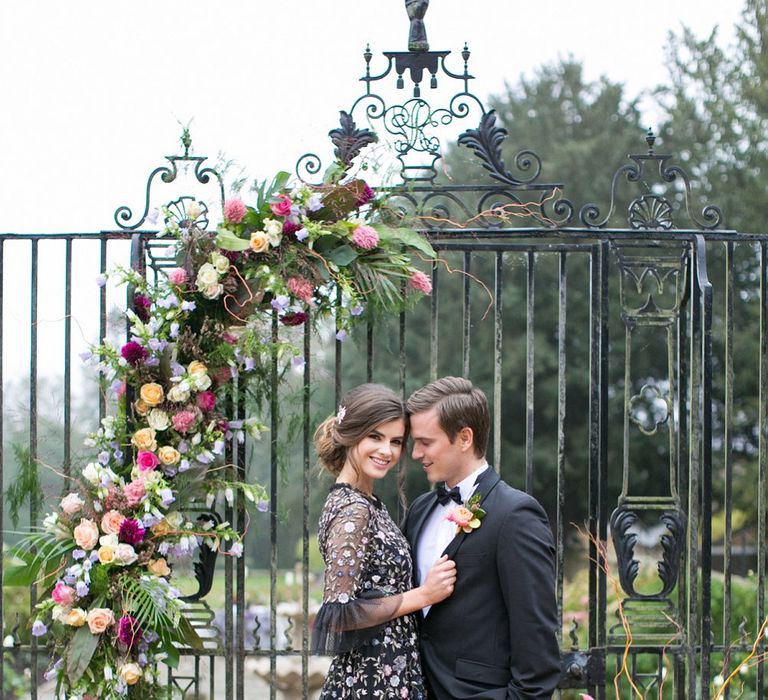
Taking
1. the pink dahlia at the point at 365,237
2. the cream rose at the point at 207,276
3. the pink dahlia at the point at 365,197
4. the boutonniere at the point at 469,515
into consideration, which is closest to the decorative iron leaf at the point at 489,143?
the pink dahlia at the point at 365,197

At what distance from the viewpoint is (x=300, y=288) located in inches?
163

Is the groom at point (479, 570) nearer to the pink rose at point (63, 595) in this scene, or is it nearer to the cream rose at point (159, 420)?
the cream rose at point (159, 420)

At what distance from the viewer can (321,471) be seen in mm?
3812

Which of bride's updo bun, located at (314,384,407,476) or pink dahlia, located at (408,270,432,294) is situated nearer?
bride's updo bun, located at (314,384,407,476)

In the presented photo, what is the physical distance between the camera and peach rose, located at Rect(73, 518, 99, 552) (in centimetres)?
407

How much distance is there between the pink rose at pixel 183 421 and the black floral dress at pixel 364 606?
0.96 metres

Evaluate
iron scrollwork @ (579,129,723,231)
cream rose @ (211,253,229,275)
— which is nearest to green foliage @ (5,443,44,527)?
cream rose @ (211,253,229,275)

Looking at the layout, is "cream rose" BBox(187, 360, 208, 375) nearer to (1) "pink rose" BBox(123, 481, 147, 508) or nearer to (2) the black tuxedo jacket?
(1) "pink rose" BBox(123, 481, 147, 508)

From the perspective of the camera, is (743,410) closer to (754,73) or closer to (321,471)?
(754,73)

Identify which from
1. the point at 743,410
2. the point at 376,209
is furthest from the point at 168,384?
the point at 743,410

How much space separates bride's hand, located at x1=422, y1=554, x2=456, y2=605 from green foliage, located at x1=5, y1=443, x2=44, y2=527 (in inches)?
80.3

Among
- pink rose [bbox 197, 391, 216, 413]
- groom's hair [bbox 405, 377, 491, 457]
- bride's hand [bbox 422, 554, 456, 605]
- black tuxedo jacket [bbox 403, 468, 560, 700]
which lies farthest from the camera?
pink rose [bbox 197, 391, 216, 413]

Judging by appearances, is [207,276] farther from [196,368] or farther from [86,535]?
[86,535]

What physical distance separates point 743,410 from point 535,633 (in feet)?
40.2
